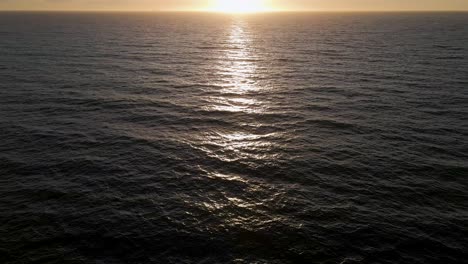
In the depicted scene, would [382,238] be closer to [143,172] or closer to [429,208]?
[429,208]

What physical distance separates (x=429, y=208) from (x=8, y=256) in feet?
117

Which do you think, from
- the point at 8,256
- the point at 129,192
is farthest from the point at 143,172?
the point at 8,256

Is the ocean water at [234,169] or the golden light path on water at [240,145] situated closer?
the ocean water at [234,169]

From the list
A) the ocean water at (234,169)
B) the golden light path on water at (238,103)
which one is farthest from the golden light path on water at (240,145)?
the ocean water at (234,169)

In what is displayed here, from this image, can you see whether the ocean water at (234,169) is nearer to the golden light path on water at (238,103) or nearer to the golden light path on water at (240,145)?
the golden light path on water at (240,145)

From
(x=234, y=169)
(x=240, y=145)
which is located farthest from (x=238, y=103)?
(x=234, y=169)

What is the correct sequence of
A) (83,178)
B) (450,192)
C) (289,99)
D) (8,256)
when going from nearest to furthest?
(8,256), (450,192), (83,178), (289,99)

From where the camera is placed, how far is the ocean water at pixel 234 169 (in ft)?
96.3

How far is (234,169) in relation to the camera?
41906 millimetres

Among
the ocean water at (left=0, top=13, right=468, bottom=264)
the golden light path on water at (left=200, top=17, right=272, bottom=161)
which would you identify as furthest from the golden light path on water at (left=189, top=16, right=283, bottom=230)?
the ocean water at (left=0, top=13, right=468, bottom=264)

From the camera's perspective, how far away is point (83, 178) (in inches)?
1555

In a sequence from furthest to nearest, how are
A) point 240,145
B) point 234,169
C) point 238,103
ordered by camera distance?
point 238,103 < point 240,145 < point 234,169

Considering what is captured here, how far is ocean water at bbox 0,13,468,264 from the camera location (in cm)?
2934

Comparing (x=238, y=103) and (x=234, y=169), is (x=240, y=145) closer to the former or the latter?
(x=234, y=169)
